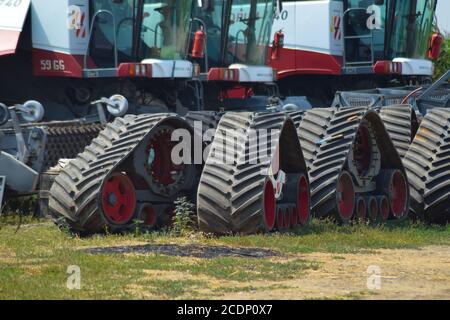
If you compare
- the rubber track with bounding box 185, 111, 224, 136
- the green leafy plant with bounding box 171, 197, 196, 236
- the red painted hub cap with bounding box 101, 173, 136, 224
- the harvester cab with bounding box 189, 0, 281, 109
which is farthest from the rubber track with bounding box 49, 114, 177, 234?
the harvester cab with bounding box 189, 0, 281, 109

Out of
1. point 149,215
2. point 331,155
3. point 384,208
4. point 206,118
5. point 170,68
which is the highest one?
point 170,68

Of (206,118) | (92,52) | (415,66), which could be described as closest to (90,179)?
(206,118)

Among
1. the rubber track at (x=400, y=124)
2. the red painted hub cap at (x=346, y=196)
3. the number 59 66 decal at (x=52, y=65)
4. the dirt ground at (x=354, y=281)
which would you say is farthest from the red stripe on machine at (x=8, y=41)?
the dirt ground at (x=354, y=281)

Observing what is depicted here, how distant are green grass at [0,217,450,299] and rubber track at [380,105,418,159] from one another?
6.53ft

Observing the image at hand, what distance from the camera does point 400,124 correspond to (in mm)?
15789

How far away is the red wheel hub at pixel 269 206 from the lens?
1232 centimetres

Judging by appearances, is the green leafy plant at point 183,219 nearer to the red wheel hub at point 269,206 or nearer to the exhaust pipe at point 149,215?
the exhaust pipe at point 149,215

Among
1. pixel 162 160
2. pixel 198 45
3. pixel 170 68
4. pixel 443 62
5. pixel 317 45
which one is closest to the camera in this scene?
pixel 162 160

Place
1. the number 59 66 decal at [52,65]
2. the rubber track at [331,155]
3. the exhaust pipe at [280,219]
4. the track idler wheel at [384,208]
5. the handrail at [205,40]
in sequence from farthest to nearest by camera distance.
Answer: the handrail at [205,40] < the number 59 66 decal at [52,65] < the track idler wheel at [384,208] < the rubber track at [331,155] < the exhaust pipe at [280,219]

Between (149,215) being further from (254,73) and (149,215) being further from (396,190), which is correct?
(254,73)

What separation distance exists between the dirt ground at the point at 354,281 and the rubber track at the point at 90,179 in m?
2.24

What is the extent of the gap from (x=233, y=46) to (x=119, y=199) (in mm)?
11251

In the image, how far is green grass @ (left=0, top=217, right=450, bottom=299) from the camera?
28.7 ft

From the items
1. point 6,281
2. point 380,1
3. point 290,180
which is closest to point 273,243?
point 290,180
